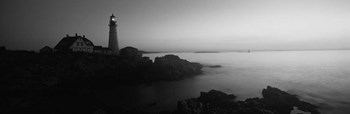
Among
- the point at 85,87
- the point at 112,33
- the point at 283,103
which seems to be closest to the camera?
the point at 283,103

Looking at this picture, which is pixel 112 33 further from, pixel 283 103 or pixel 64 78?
pixel 283 103

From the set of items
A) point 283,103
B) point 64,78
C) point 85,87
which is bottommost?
point 85,87

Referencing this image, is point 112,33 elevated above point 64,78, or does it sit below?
above

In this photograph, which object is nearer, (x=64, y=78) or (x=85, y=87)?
(x=85, y=87)

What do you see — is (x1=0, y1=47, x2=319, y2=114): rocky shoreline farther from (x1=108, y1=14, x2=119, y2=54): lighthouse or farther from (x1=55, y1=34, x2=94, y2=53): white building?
(x1=108, y1=14, x2=119, y2=54): lighthouse

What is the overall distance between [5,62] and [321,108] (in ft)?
143

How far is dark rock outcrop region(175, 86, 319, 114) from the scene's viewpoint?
14984mm

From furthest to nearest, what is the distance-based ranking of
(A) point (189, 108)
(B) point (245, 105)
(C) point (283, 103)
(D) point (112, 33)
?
(D) point (112, 33) < (C) point (283, 103) < (B) point (245, 105) < (A) point (189, 108)

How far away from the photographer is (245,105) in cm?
1666

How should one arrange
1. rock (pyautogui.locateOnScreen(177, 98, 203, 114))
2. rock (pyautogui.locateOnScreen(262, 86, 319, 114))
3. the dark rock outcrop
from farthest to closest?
rock (pyautogui.locateOnScreen(262, 86, 319, 114)) → the dark rock outcrop → rock (pyautogui.locateOnScreen(177, 98, 203, 114))

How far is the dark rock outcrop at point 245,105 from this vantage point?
49.2ft

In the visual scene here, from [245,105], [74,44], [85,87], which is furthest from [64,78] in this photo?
[245,105]

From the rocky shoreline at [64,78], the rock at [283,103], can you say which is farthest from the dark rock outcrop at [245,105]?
the rocky shoreline at [64,78]

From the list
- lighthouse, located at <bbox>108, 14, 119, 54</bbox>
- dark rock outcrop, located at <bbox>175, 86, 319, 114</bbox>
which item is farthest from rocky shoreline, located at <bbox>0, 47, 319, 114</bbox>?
lighthouse, located at <bbox>108, 14, 119, 54</bbox>
